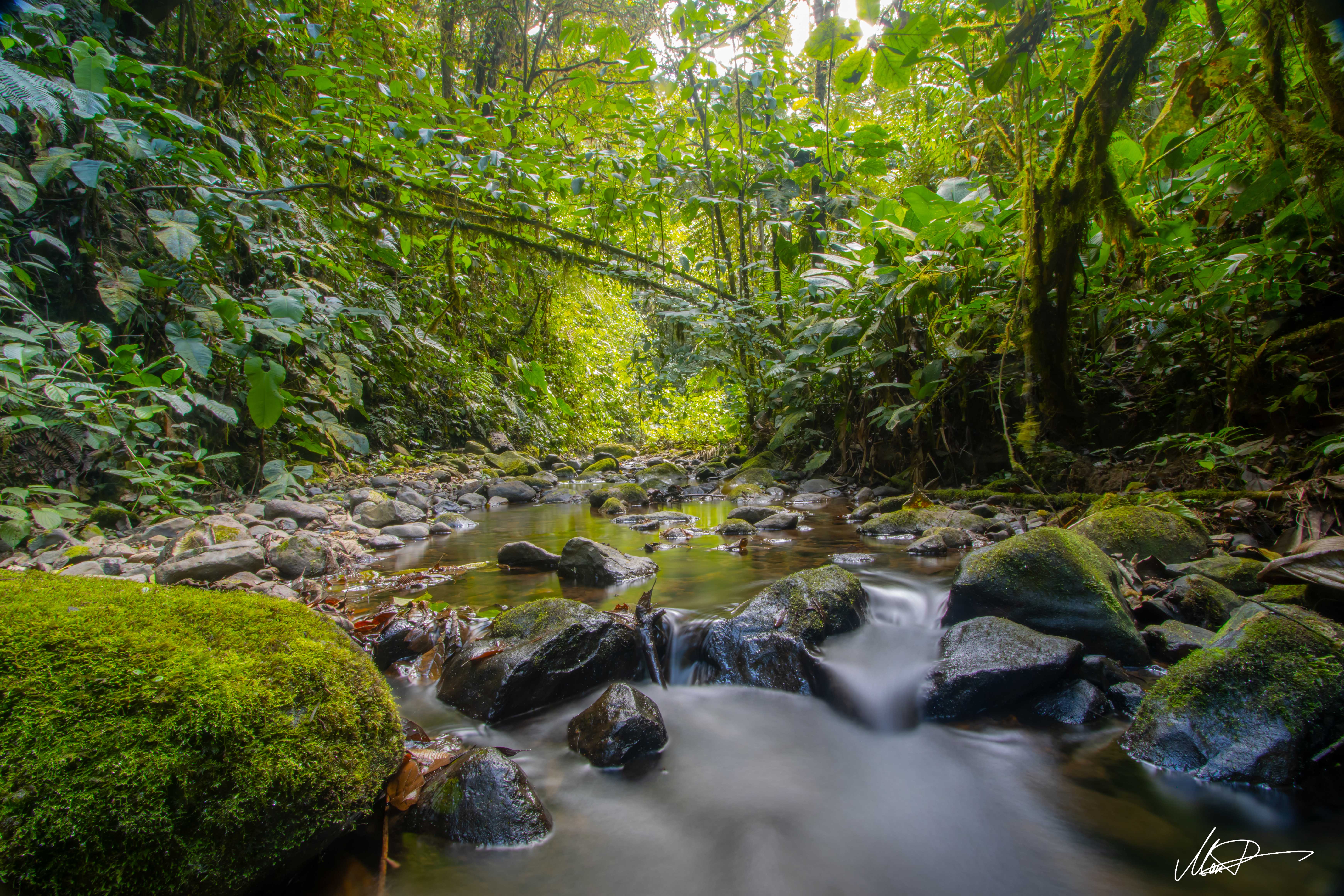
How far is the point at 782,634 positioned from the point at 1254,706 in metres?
1.53

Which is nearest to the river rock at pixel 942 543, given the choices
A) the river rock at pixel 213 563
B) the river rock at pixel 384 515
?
the river rock at pixel 213 563

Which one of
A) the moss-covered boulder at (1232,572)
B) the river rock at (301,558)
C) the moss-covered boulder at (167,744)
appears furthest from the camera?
the river rock at (301,558)

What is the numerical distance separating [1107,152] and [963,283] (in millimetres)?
1246

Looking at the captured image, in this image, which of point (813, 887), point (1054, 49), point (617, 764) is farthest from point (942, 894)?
point (1054, 49)

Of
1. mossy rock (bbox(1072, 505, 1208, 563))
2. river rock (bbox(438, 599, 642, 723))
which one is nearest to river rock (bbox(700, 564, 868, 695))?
river rock (bbox(438, 599, 642, 723))

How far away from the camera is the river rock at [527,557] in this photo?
12.9 ft

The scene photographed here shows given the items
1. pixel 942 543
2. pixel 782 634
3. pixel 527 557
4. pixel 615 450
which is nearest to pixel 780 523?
pixel 942 543

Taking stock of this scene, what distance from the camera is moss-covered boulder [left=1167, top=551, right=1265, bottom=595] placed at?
2.42 meters

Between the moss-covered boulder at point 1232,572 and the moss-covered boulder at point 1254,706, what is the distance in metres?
0.61

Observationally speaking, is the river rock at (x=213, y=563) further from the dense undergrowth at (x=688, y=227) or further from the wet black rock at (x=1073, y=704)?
the wet black rock at (x=1073, y=704)

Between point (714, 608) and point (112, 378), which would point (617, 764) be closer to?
point (714, 608)

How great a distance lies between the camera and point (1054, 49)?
4328mm

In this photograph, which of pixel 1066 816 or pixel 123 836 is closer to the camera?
pixel 123 836

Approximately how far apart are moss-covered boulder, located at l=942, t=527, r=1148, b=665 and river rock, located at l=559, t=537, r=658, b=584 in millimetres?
1866
